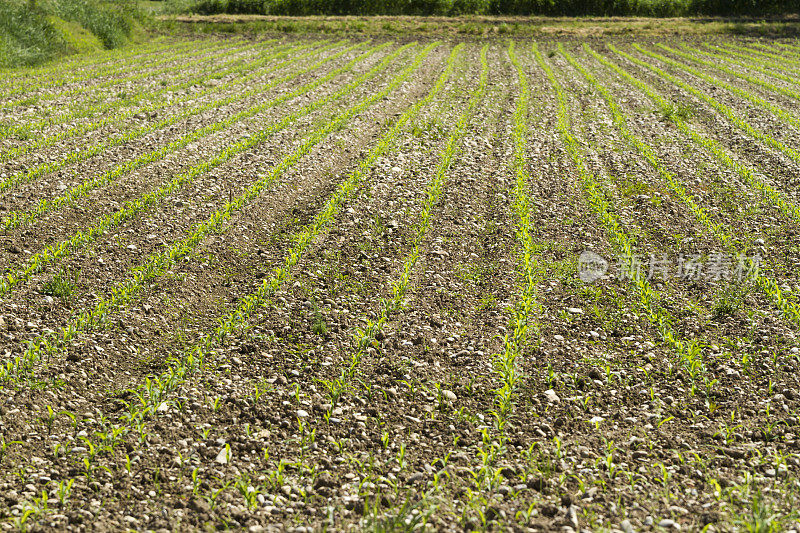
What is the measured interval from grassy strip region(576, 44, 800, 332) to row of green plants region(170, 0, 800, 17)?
122 ft

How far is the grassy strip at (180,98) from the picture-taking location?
15234 millimetres

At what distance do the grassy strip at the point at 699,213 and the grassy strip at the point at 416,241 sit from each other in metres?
4.85

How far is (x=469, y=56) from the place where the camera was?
35094mm

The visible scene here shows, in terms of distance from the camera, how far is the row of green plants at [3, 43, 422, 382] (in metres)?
7.67

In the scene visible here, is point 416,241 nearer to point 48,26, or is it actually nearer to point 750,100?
point 750,100

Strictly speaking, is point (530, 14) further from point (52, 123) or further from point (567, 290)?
point (567, 290)

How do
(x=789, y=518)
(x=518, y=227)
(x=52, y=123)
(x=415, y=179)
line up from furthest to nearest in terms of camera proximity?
(x=52, y=123) < (x=415, y=179) < (x=518, y=227) < (x=789, y=518)

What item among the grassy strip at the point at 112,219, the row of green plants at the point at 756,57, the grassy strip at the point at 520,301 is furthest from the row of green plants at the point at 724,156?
the grassy strip at the point at 112,219

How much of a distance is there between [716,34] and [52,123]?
45.8 metres

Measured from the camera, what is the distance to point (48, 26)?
3042cm

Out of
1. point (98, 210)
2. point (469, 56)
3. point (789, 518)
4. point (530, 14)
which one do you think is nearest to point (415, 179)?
point (98, 210)

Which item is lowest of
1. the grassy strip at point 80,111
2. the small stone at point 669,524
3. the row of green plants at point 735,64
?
the small stone at point 669,524

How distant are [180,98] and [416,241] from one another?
47.2 ft

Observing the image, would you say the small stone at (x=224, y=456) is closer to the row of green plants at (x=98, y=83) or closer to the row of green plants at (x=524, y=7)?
the row of green plants at (x=98, y=83)
